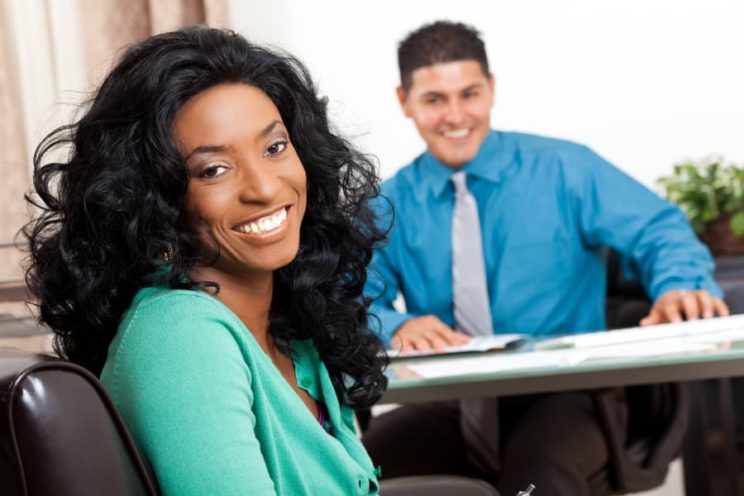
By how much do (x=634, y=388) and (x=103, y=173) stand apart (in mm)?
1522

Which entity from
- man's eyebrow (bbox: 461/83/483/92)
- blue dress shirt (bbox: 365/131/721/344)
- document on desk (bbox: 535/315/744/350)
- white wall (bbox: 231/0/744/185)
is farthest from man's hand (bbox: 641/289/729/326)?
white wall (bbox: 231/0/744/185)

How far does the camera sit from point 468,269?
8.82 ft

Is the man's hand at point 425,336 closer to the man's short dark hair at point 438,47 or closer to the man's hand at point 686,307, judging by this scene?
the man's hand at point 686,307

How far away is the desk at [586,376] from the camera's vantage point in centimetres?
188

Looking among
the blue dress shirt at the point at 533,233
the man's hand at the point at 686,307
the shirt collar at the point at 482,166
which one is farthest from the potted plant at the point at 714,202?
the man's hand at the point at 686,307

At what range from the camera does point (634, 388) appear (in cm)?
244

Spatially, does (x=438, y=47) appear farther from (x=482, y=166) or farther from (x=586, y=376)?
(x=586, y=376)

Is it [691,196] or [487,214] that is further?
[691,196]

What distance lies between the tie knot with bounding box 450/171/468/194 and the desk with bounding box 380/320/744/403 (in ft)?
2.77

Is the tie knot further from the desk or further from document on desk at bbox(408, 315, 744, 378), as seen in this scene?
the desk

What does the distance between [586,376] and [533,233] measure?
83cm

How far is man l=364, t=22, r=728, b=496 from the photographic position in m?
2.54

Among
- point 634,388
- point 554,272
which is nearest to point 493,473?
point 634,388

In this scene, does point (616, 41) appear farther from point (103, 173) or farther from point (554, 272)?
point (103, 173)
